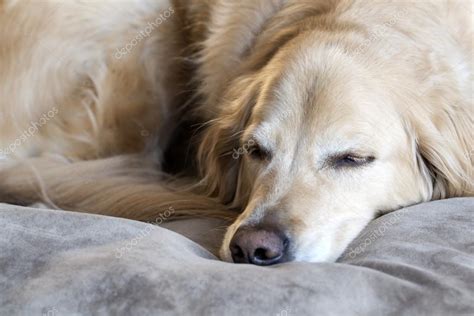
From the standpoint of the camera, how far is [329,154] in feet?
6.27

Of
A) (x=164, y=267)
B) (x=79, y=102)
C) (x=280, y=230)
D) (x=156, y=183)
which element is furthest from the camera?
(x=79, y=102)

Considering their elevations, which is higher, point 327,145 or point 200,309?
point 327,145

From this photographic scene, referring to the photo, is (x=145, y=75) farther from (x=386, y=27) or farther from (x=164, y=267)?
(x=164, y=267)

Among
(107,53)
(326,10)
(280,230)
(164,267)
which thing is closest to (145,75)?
(107,53)

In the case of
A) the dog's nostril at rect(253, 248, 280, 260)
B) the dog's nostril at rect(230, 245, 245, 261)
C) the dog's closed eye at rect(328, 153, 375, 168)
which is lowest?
the dog's nostril at rect(230, 245, 245, 261)

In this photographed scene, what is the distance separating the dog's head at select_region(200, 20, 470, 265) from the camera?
1.80m

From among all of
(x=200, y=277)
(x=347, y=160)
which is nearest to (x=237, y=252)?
(x=200, y=277)

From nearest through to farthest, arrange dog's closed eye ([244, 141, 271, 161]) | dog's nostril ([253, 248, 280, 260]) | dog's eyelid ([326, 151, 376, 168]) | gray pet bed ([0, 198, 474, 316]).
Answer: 1. gray pet bed ([0, 198, 474, 316])
2. dog's nostril ([253, 248, 280, 260])
3. dog's eyelid ([326, 151, 376, 168])
4. dog's closed eye ([244, 141, 271, 161])

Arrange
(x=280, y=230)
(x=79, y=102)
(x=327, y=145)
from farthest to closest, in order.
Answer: (x=79, y=102) < (x=327, y=145) < (x=280, y=230)

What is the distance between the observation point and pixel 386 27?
212 cm

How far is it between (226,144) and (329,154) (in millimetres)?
527

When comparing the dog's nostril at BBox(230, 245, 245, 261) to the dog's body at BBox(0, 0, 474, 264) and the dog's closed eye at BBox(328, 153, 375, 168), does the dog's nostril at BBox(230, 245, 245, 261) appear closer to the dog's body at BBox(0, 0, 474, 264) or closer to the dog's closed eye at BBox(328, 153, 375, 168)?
the dog's body at BBox(0, 0, 474, 264)

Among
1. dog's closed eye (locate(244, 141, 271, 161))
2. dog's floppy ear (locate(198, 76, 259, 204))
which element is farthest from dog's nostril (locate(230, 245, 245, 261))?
dog's floppy ear (locate(198, 76, 259, 204))

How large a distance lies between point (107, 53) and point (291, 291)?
158cm
